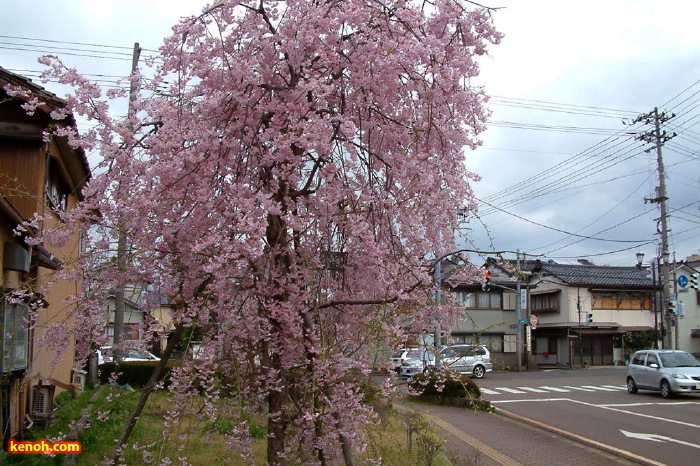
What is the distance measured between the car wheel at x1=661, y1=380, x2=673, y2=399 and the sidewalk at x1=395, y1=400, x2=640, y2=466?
25.9ft

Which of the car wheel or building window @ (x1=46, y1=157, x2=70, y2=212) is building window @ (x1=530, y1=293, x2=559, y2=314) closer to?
the car wheel

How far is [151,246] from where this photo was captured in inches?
178

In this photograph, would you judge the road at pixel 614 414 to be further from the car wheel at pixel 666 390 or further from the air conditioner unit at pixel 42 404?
the air conditioner unit at pixel 42 404

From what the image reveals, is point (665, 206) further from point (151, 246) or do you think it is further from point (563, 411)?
point (151, 246)

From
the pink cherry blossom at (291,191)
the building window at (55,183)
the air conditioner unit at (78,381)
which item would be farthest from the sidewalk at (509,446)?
the air conditioner unit at (78,381)

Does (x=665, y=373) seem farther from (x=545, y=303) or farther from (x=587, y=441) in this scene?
(x=545, y=303)

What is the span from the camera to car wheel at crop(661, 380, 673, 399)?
20.2m

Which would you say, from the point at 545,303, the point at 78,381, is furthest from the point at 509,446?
the point at 545,303

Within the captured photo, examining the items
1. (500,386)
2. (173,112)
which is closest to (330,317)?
(173,112)

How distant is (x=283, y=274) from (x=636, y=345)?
146 feet

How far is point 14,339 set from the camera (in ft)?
25.6

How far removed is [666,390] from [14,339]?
20225 millimetres

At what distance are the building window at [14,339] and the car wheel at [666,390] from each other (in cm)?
1969

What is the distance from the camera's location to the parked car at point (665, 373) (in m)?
19.8
